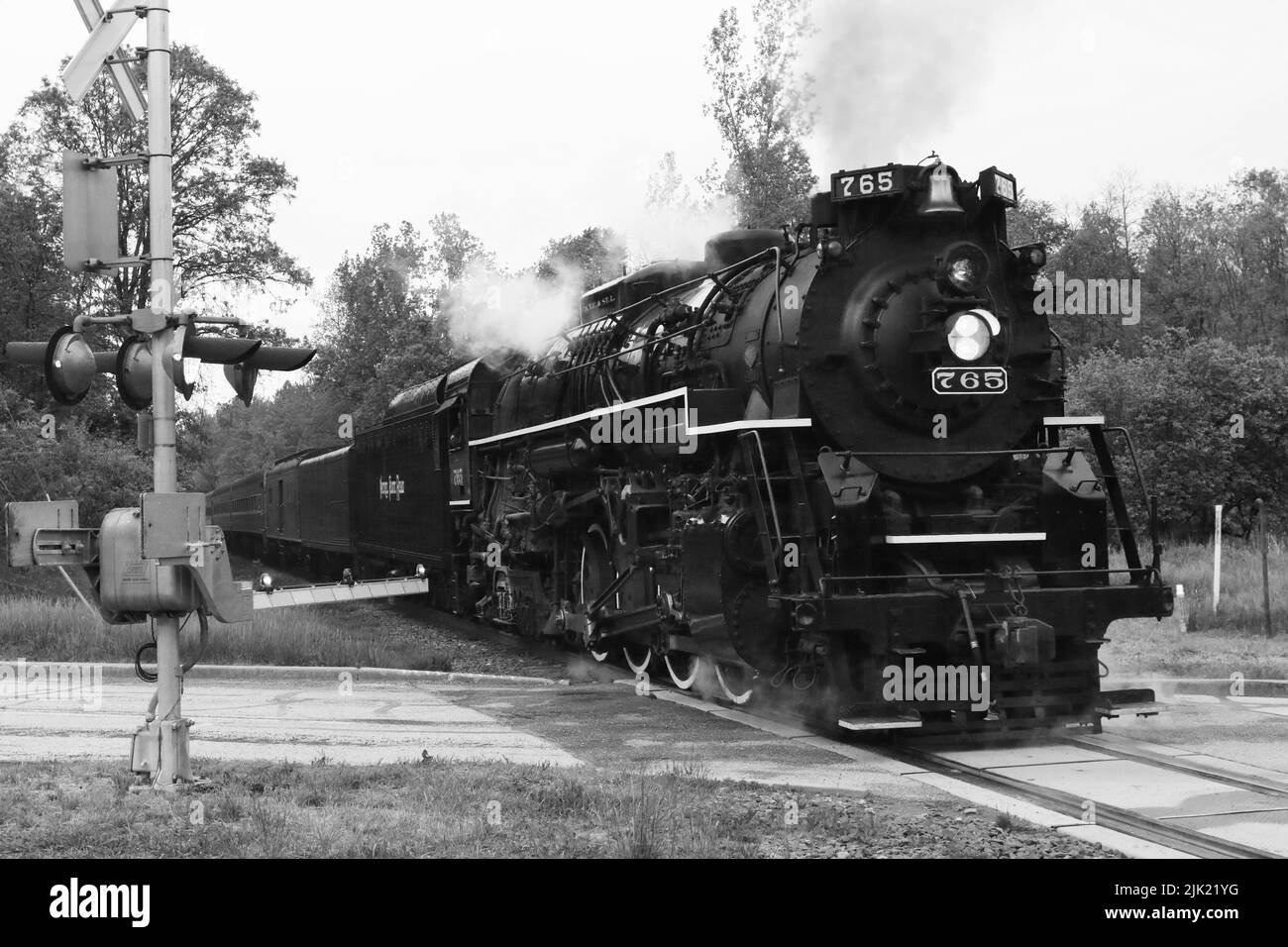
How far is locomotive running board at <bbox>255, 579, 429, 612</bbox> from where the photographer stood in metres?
14.9

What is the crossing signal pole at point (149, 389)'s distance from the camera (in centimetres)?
651

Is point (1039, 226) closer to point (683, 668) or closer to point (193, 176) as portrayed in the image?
point (193, 176)

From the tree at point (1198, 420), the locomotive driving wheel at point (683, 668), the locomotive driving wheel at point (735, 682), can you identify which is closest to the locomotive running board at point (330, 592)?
the locomotive driving wheel at point (683, 668)

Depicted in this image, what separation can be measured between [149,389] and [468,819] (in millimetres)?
2851

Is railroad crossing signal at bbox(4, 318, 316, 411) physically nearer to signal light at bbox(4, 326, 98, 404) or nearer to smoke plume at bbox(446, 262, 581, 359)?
signal light at bbox(4, 326, 98, 404)

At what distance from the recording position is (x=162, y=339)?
6633 mm

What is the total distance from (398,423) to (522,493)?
5.64 metres

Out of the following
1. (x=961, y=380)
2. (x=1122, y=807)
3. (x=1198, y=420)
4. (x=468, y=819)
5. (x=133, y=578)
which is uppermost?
(x=1198, y=420)

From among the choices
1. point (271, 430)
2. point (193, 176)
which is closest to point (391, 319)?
point (193, 176)

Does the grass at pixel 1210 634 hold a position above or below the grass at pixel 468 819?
above

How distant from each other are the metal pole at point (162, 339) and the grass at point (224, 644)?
601 centimetres

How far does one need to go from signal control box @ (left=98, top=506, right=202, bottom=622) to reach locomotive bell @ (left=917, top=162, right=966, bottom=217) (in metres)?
5.51

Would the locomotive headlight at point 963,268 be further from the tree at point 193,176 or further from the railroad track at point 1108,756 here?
the tree at point 193,176

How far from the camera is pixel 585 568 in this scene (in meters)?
12.7
